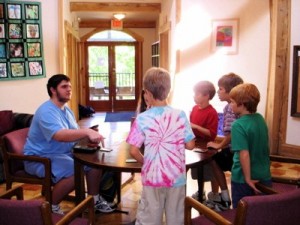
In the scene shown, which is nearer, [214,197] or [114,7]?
[214,197]

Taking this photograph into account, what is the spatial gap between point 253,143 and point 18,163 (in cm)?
185

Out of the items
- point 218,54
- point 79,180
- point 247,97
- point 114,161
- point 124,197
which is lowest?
point 124,197

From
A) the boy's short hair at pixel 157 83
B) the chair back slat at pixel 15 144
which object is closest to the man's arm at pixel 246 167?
the boy's short hair at pixel 157 83

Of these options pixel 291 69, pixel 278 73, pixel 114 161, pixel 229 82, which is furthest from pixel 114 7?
pixel 114 161

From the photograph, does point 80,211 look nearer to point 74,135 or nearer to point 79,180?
point 79,180

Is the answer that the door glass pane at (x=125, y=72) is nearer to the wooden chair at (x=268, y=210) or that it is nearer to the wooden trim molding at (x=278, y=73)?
the wooden trim molding at (x=278, y=73)

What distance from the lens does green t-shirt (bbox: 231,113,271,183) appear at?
2010 mm

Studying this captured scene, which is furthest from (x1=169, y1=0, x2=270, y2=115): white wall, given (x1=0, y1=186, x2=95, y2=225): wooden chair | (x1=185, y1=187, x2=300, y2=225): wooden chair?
(x1=0, y1=186, x2=95, y2=225): wooden chair

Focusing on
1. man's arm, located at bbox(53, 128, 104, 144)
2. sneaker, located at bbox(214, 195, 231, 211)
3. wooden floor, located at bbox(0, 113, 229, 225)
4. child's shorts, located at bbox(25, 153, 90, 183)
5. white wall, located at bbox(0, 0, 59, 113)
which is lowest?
wooden floor, located at bbox(0, 113, 229, 225)

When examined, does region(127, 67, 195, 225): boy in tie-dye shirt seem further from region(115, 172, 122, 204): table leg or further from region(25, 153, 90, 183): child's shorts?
region(115, 172, 122, 204): table leg

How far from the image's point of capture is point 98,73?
1060 cm

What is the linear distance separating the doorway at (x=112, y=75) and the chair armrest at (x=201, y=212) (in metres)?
9.02

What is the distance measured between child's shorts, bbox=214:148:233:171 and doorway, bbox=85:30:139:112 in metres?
8.07

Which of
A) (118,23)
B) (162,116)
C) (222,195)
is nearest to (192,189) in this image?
(222,195)
